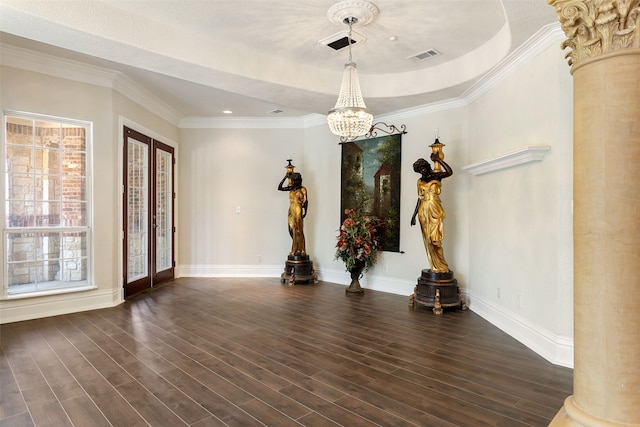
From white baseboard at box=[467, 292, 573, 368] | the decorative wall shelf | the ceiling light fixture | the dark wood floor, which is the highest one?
the ceiling light fixture

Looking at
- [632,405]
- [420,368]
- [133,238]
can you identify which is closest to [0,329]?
[133,238]

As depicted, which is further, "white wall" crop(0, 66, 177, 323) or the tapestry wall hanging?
the tapestry wall hanging

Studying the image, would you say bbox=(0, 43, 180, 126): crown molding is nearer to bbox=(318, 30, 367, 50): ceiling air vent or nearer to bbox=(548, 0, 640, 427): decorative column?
bbox=(318, 30, 367, 50): ceiling air vent

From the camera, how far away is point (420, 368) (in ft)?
10.1

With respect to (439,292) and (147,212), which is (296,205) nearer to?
(147,212)

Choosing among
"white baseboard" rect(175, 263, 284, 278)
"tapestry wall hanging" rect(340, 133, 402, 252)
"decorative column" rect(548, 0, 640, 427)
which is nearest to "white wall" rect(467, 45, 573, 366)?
"tapestry wall hanging" rect(340, 133, 402, 252)

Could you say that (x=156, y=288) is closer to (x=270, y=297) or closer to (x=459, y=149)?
(x=270, y=297)

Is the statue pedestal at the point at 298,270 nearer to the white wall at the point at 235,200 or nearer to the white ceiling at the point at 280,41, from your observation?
the white wall at the point at 235,200

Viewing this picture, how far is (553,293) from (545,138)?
1387 mm

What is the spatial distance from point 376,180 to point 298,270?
2008 millimetres

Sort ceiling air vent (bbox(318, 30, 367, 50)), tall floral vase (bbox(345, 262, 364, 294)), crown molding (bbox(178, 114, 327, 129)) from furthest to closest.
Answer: crown molding (bbox(178, 114, 327, 129)) → tall floral vase (bbox(345, 262, 364, 294)) → ceiling air vent (bbox(318, 30, 367, 50))

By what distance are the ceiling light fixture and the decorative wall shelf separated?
1428mm

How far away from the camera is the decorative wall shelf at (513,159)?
3.42m

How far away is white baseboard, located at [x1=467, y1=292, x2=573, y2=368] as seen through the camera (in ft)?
10.4
